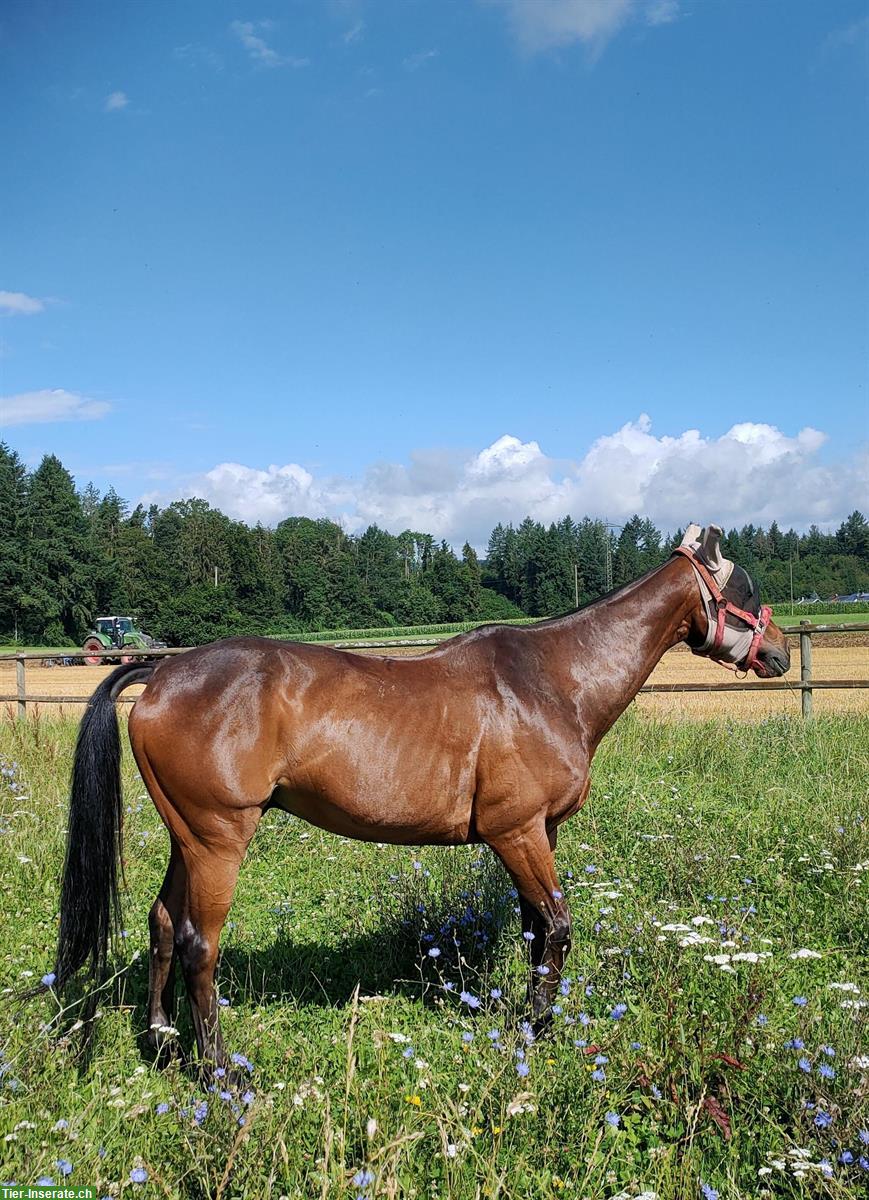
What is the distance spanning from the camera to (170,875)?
3.82 meters

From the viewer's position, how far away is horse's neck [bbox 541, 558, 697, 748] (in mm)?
3961

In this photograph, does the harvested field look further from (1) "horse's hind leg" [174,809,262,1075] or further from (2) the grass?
(1) "horse's hind leg" [174,809,262,1075]

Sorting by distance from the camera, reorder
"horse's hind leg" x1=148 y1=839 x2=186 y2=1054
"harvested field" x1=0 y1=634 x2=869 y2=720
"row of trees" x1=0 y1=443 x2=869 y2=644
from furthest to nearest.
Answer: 1. "row of trees" x1=0 y1=443 x2=869 y2=644
2. "harvested field" x1=0 y1=634 x2=869 y2=720
3. "horse's hind leg" x1=148 y1=839 x2=186 y2=1054

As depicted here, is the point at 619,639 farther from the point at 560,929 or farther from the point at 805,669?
the point at 805,669

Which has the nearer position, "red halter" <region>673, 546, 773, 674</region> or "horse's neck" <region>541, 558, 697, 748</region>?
"horse's neck" <region>541, 558, 697, 748</region>

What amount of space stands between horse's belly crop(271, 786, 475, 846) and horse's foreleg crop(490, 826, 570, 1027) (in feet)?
0.71

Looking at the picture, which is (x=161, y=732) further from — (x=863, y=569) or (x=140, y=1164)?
(x=863, y=569)

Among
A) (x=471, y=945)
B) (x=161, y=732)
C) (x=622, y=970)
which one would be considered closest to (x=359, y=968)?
(x=471, y=945)

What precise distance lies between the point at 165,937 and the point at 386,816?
126 cm

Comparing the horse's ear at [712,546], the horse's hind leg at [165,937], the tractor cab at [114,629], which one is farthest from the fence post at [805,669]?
the tractor cab at [114,629]

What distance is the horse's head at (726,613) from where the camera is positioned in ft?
13.5

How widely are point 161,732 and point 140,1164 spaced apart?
5.26ft

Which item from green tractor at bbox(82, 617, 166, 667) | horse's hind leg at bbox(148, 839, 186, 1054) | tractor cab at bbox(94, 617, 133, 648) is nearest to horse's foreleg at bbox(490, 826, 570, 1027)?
horse's hind leg at bbox(148, 839, 186, 1054)

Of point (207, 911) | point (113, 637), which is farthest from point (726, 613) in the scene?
point (113, 637)
